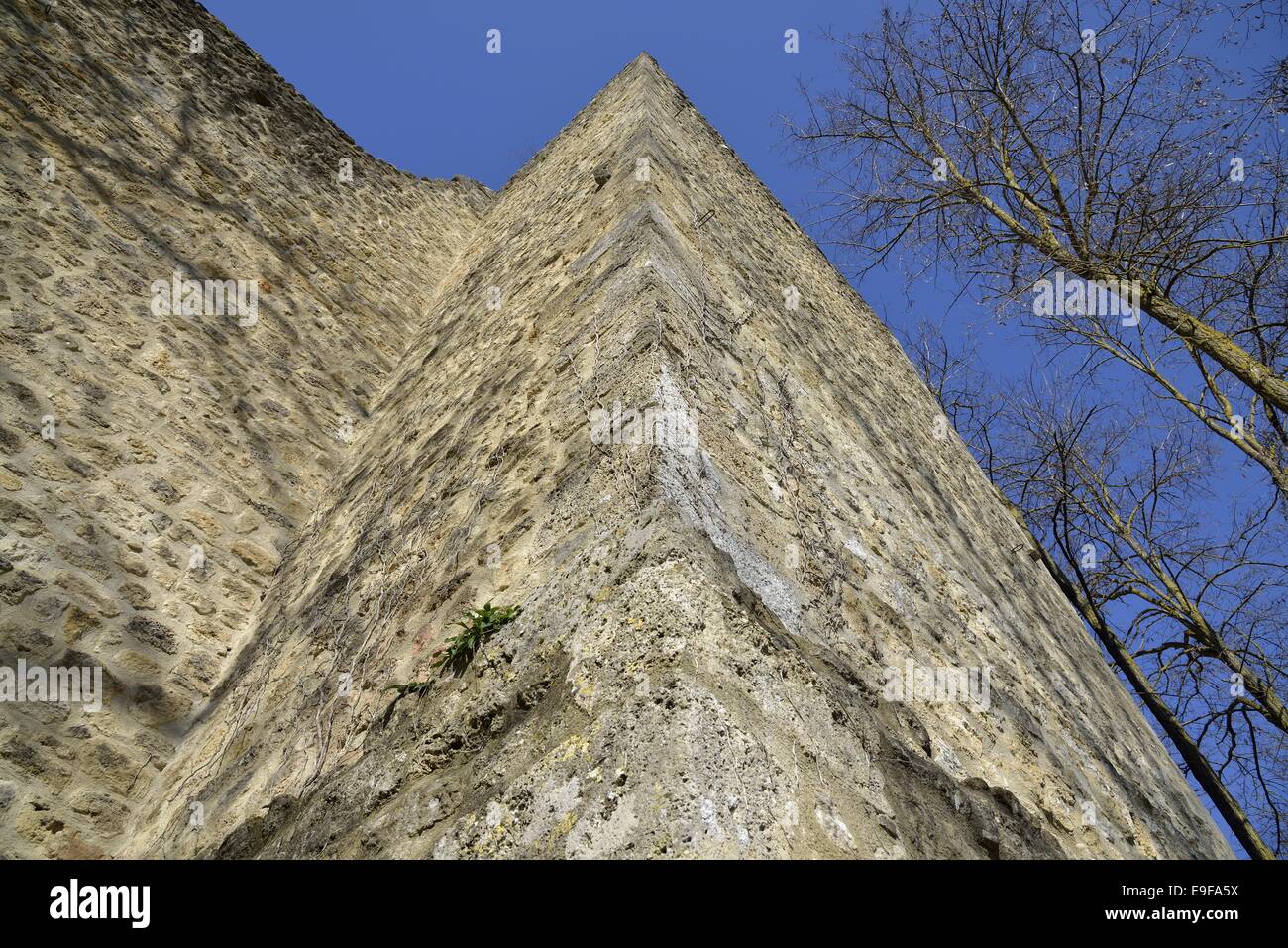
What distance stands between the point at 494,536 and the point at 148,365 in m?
2.85

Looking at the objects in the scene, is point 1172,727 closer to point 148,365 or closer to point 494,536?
point 494,536

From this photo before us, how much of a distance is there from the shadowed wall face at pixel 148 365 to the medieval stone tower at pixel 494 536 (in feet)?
0.06

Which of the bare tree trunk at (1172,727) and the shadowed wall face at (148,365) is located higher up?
the shadowed wall face at (148,365)

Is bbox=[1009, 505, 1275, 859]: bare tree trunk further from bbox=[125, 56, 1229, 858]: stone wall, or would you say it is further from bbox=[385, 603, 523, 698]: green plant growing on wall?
bbox=[385, 603, 523, 698]: green plant growing on wall

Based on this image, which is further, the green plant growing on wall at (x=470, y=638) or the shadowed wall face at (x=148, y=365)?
the shadowed wall face at (x=148, y=365)

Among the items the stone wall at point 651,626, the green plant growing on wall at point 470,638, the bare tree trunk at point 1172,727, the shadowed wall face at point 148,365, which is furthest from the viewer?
the bare tree trunk at point 1172,727

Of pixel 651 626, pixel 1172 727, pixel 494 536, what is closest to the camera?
pixel 651 626

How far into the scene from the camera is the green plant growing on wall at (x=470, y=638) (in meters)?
2.06

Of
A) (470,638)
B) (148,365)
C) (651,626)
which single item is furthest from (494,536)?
(148,365)

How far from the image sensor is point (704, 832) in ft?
4.24

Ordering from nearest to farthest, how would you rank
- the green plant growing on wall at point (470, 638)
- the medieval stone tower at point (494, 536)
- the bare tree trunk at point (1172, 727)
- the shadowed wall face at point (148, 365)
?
the medieval stone tower at point (494, 536)
the green plant growing on wall at point (470, 638)
the shadowed wall face at point (148, 365)
the bare tree trunk at point (1172, 727)

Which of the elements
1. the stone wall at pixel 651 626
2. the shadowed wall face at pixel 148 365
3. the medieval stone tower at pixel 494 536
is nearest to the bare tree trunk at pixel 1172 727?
the medieval stone tower at pixel 494 536

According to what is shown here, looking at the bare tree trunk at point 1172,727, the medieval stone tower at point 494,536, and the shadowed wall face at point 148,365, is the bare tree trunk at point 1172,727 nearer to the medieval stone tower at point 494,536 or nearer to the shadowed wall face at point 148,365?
the medieval stone tower at point 494,536

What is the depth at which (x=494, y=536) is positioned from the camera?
2.49m
